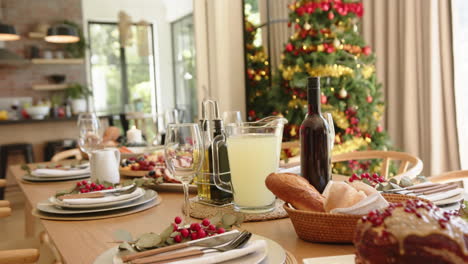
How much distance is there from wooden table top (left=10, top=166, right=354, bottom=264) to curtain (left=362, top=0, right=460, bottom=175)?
9.06 ft

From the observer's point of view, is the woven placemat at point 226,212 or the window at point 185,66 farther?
the window at point 185,66

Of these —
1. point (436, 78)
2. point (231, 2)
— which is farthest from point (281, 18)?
point (436, 78)

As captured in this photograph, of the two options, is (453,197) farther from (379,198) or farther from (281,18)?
(281,18)

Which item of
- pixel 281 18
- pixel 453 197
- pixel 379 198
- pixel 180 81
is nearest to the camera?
pixel 379 198

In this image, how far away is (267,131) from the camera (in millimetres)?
1074

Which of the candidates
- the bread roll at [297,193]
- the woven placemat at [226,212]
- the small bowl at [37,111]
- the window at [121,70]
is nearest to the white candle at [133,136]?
the woven placemat at [226,212]

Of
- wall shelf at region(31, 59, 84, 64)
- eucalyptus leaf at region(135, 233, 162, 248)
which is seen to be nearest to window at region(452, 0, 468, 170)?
eucalyptus leaf at region(135, 233, 162, 248)

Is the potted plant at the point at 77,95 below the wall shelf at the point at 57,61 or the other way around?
below

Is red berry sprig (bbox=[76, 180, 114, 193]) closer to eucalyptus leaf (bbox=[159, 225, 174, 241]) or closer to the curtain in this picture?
eucalyptus leaf (bbox=[159, 225, 174, 241])

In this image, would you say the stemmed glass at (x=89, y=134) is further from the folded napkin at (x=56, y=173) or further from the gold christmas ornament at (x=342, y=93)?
the gold christmas ornament at (x=342, y=93)

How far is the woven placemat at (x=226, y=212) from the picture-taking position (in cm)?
104

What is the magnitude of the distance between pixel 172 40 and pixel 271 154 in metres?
8.14

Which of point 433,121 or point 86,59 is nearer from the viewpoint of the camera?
point 433,121

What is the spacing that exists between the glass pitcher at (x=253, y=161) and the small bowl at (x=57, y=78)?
6.98 m
